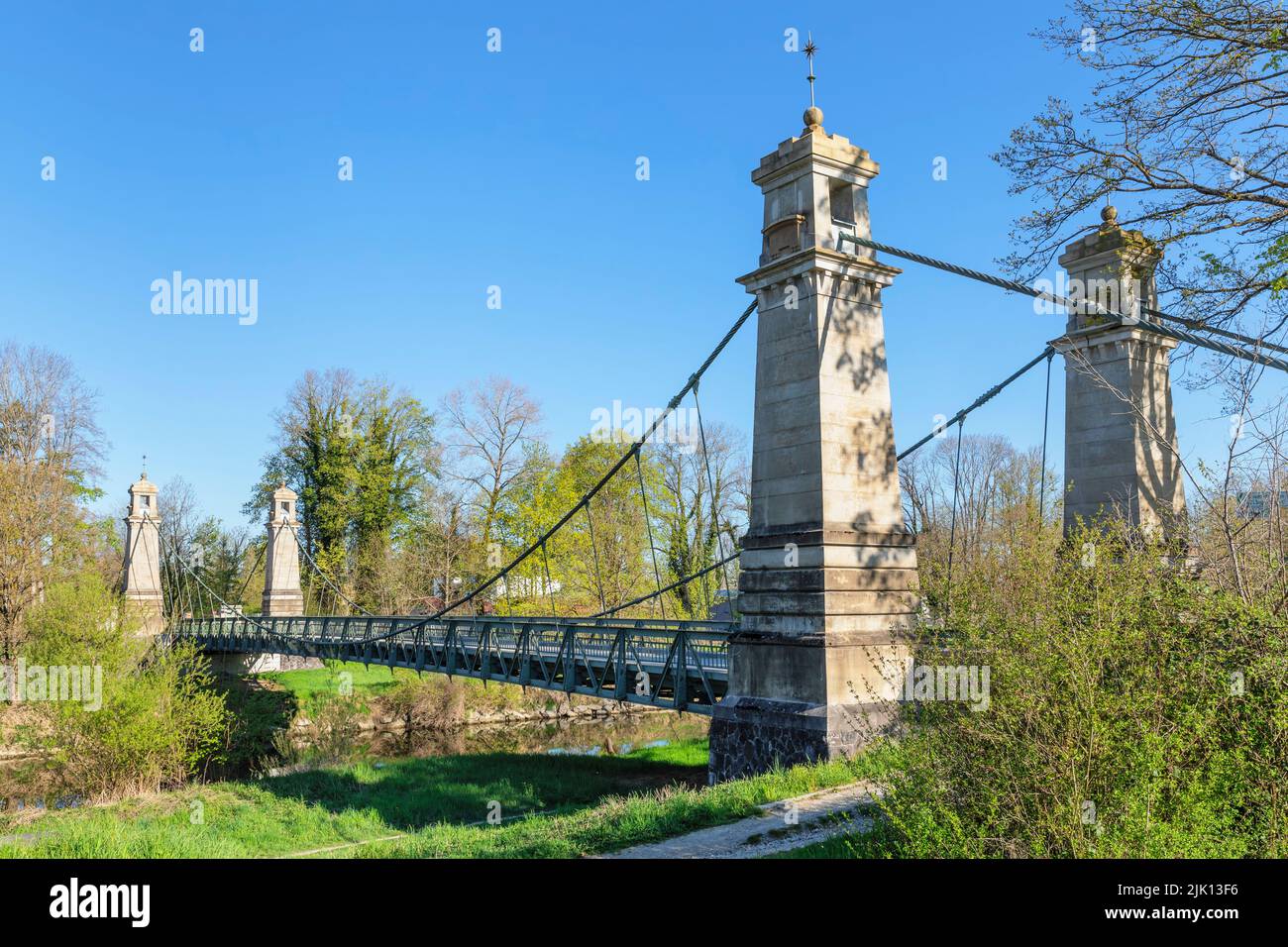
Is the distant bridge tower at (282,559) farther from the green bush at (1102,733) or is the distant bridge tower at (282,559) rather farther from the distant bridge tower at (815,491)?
the green bush at (1102,733)

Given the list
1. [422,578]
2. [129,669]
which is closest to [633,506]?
[422,578]

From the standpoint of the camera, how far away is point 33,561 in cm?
2269

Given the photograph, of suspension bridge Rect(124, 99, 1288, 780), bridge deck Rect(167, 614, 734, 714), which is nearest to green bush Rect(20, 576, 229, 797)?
bridge deck Rect(167, 614, 734, 714)

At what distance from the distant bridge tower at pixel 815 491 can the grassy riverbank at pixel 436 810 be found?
0.84 metres

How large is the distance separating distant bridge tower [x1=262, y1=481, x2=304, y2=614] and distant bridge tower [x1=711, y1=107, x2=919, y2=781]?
81.0ft

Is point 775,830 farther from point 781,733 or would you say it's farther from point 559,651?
point 559,651

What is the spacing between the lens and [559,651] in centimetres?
1412

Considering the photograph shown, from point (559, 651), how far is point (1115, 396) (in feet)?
28.5

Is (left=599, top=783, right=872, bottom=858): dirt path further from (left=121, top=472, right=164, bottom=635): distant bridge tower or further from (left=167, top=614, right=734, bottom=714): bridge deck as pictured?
(left=121, top=472, right=164, bottom=635): distant bridge tower

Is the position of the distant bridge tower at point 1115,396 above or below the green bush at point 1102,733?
above

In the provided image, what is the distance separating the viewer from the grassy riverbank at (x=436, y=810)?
652 cm

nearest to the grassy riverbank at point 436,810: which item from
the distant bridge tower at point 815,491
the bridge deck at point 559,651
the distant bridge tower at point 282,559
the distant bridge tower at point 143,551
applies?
the distant bridge tower at point 815,491

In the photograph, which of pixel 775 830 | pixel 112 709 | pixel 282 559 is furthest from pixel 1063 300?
pixel 282 559

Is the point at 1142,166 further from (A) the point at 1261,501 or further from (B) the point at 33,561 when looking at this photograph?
(B) the point at 33,561
